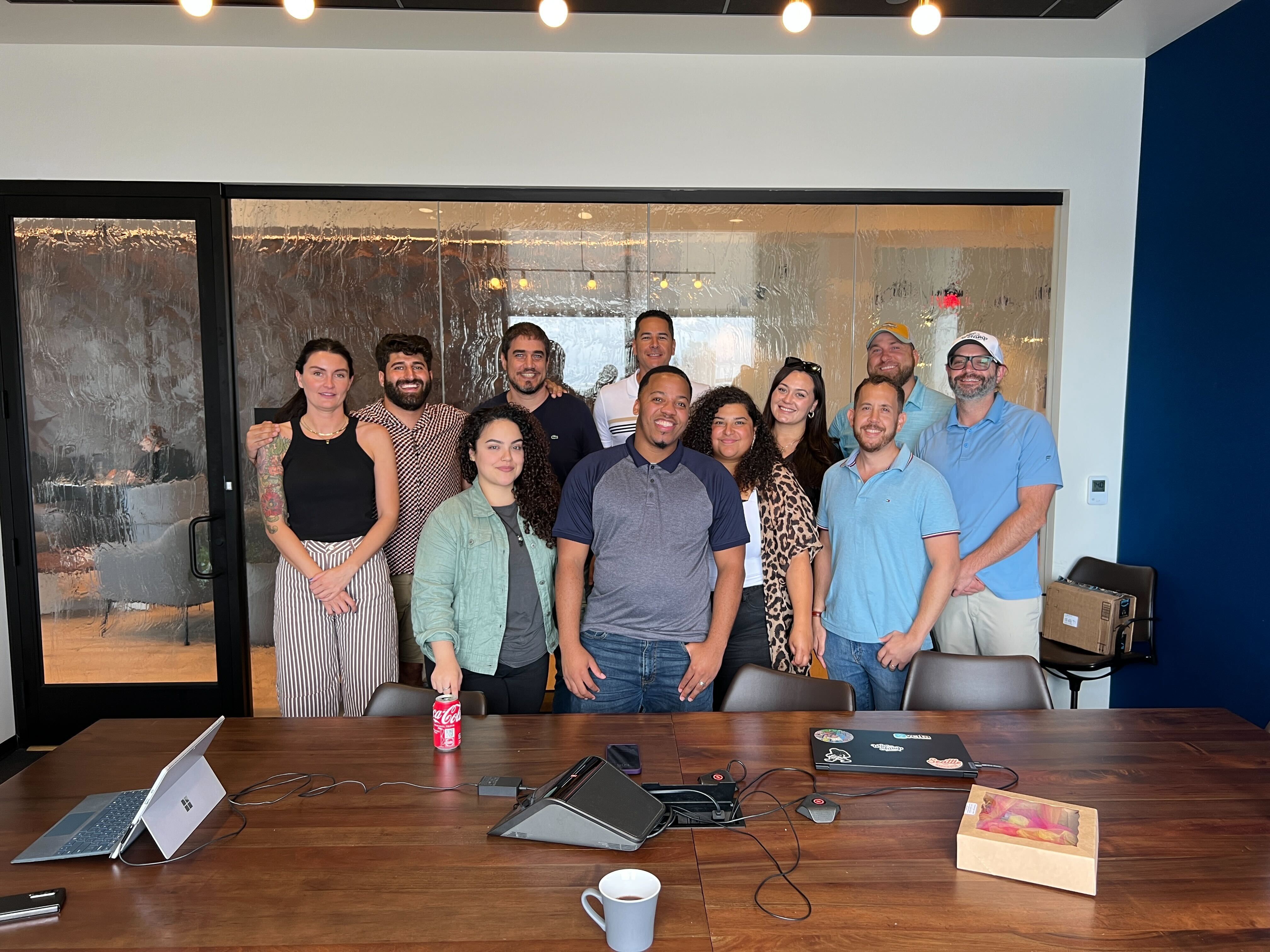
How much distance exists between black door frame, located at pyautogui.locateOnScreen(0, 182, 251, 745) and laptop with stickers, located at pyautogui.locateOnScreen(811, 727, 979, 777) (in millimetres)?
3287

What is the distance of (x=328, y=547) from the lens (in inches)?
123

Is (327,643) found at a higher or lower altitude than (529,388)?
lower

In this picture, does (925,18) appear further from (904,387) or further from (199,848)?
(199,848)

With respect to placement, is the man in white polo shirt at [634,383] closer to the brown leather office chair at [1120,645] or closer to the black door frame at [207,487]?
the black door frame at [207,487]

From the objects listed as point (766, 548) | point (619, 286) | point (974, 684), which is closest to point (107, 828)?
point (766, 548)

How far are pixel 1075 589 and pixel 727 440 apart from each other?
2137 mm

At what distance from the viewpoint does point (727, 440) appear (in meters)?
3.02

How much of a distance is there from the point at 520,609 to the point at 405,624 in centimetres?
114

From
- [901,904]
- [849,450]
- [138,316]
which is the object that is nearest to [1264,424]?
[849,450]

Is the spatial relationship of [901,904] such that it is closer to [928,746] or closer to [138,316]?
[928,746]

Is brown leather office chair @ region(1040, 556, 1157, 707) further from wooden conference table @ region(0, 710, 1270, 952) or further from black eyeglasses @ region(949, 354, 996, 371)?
wooden conference table @ region(0, 710, 1270, 952)

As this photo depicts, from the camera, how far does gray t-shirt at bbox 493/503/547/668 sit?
2.63 meters

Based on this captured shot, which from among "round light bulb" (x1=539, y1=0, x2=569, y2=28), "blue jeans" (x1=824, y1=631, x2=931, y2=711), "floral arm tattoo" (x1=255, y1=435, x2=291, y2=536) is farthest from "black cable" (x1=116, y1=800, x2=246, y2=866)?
"round light bulb" (x1=539, y1=0, x2=569, y2=28)

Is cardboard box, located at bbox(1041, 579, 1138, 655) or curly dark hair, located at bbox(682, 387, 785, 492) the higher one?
curly dark hair, located at bbox(682, 387, 785, 492)
